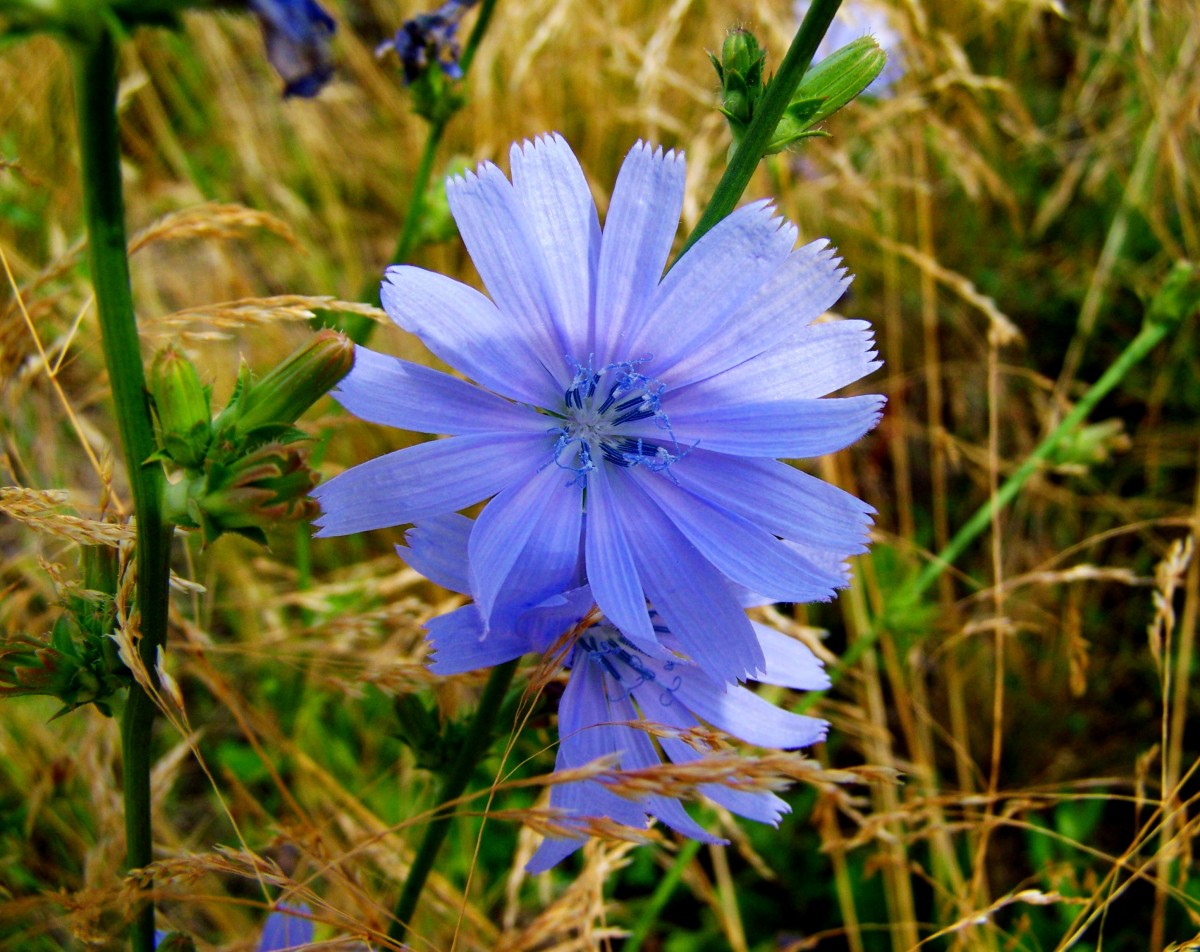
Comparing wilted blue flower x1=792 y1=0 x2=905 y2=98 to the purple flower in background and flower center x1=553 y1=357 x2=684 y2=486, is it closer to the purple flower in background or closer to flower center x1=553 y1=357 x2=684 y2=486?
flower center x1=553 y1=357 x2=684 y2=486

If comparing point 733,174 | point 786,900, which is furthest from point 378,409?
point 786,900

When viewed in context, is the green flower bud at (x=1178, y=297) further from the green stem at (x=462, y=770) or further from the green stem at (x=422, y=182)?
the green stem at (x=462, y=770)

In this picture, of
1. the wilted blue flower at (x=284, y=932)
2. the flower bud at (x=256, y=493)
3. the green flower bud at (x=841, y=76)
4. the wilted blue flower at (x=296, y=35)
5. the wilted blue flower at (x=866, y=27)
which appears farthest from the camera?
the wilted blue flower at (x=866, y=27)

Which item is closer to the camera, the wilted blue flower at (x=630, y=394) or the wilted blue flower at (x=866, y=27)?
the wilted blue flower at (x=630, y=394)

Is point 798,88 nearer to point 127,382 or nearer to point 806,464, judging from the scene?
point 127,382

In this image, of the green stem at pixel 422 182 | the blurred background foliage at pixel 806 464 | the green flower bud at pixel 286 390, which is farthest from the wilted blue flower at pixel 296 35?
the green stem at pixel 422 182

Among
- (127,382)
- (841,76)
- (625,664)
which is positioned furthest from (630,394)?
(127,382)

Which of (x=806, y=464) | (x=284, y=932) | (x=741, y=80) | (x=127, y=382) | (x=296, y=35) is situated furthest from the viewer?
(x=806, y=464)
